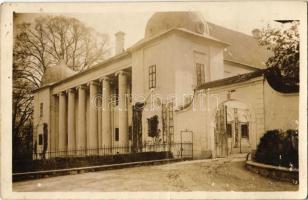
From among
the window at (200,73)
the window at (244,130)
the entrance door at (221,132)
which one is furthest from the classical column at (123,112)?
the window at (244,130)

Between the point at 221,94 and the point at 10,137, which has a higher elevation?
the point at 221,94

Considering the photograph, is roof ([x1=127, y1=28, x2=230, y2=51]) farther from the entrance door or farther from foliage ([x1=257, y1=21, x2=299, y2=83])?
the entrance door

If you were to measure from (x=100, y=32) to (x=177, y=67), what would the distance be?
0.68 meters

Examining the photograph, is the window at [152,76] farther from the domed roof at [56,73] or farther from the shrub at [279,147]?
the shrub at [279,147]

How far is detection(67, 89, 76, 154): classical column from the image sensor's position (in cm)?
373

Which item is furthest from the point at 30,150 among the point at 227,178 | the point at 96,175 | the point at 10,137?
the point at 227,178

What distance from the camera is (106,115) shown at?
3703 mm

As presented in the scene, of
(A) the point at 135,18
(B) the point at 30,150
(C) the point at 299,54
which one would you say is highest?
(A) the point at 135,18

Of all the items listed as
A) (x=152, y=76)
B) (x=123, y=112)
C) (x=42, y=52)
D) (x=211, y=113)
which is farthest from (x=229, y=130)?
(x=42, y=52)

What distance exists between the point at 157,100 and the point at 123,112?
293 mm

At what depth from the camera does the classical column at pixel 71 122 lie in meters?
3.73

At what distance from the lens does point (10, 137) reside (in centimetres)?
362

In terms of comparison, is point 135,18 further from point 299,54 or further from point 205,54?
point 299,54

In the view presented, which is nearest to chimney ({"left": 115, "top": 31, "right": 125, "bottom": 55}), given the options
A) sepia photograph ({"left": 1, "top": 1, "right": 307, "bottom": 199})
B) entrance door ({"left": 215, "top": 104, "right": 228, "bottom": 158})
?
sepia photograph ({"left": 1, "top": 1, "right": 307, "bottom": 199})
